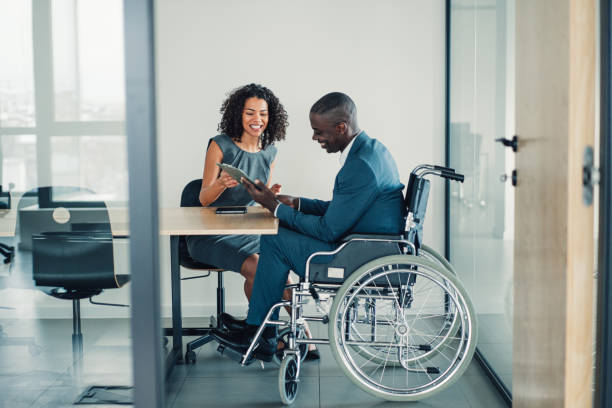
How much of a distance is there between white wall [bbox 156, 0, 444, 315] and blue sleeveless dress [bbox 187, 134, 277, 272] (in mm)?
471

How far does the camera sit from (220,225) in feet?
8.18

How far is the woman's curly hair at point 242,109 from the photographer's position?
329cm

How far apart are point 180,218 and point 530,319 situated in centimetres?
152

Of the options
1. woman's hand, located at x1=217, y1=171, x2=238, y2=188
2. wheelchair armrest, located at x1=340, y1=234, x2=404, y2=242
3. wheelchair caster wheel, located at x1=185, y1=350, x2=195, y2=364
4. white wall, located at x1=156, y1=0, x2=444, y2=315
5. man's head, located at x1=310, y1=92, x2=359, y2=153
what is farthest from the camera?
white wall, located at x1=156, y1=0, x2=444, y2=315

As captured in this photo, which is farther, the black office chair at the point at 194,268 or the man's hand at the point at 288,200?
the black office chair at the point at 194,268

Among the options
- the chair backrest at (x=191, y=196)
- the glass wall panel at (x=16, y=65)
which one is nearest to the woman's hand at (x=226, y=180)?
the chair backrest at (x=191, y=196)

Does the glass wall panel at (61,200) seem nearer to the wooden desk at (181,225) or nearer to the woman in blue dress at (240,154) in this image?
the wooden desk at (181,225)

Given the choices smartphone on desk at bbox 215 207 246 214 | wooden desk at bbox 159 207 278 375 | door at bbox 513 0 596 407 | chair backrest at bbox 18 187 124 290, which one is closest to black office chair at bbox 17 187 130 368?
chair backrest at bbox 18 187 124 290

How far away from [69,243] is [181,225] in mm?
569

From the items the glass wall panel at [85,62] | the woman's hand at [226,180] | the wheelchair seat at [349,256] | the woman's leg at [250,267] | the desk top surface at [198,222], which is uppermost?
the glass wall panel at [85,62]

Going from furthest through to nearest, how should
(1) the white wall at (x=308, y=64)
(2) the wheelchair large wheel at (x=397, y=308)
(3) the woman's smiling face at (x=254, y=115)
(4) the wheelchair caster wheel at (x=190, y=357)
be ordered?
(1) the white wall at (x=308, y=64) → (3) the woman's smiling face at (x=254, y=115) → (4) the wheelchair caster wheel at (x=190, y=357) → (2) the wheelchair large wheel at (x=397, y=308)

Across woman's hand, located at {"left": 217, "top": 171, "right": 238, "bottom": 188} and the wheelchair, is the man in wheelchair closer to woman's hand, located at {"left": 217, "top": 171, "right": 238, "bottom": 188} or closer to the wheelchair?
the wheelchair

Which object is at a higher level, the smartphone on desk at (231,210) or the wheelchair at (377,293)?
the smartphone on desk at (231,210)

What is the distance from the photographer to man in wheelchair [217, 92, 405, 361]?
243cm
